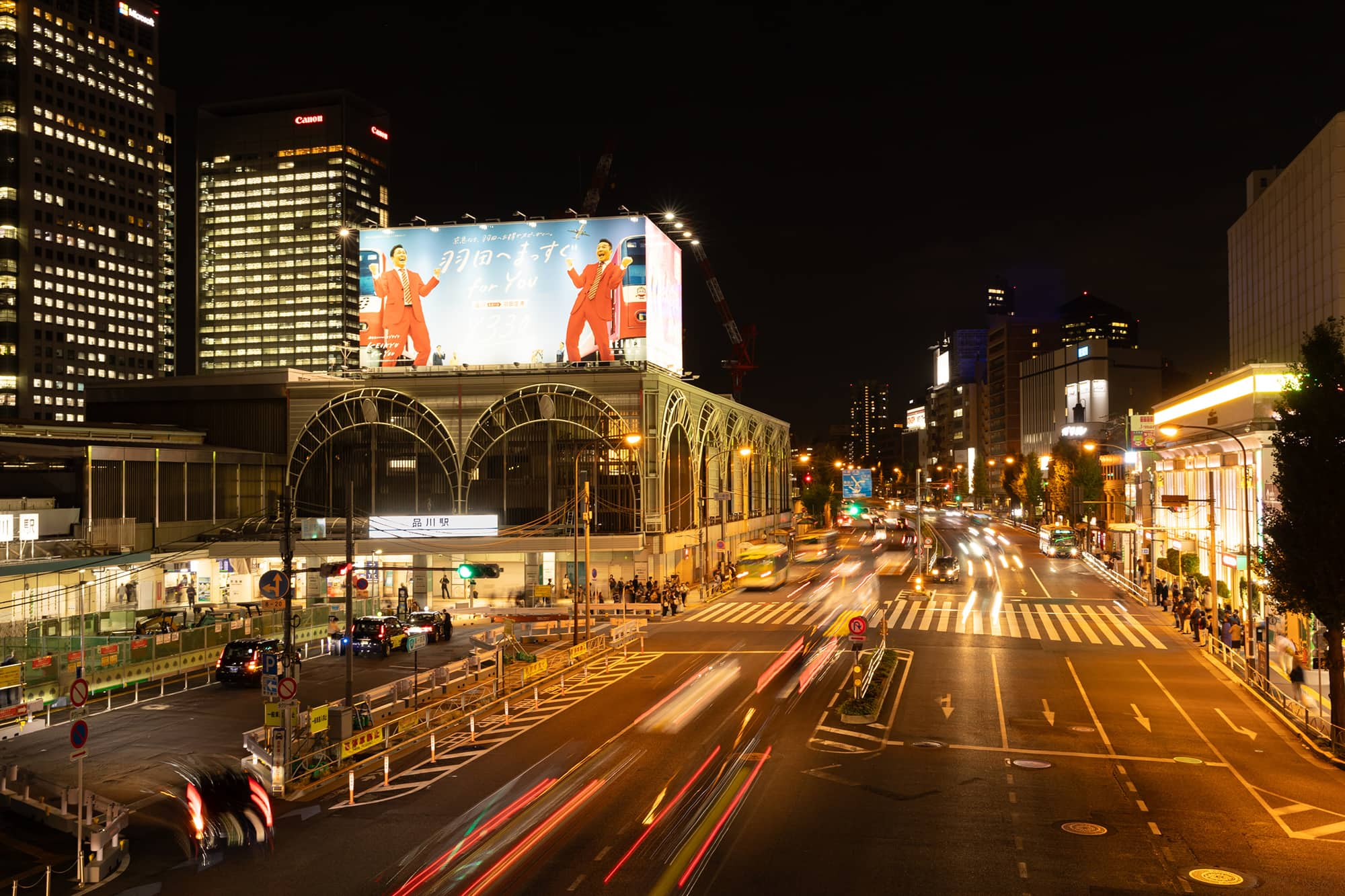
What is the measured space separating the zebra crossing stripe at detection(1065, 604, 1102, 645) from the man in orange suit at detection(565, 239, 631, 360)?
33349 millimetres

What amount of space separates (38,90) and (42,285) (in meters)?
32.9

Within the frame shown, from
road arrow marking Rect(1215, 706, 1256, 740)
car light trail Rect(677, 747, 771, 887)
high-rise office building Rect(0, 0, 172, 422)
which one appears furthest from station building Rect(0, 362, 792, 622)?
high-rise office building Rect(0, 0, 172, 422)

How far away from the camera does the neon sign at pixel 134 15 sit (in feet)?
619

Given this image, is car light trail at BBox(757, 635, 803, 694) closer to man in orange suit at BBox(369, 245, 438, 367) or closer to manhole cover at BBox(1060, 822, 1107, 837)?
manhole cover at BBox(1060, 822, 1107, 837)

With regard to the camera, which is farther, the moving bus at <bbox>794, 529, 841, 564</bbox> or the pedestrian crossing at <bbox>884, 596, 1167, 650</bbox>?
the moving bus at <bbox>794, 529, 841, 564</bbox>

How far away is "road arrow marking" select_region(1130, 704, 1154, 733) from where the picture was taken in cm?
2619

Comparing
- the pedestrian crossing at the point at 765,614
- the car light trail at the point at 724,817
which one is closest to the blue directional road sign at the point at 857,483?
the pedestrian crossing at the point at 765,614

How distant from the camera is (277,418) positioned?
6850 centimetres

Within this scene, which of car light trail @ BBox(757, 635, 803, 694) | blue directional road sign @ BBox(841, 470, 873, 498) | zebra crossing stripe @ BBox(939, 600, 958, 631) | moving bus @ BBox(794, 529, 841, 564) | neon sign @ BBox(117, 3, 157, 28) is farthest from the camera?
neon sign @ BBox(117, 3, 157, 28)

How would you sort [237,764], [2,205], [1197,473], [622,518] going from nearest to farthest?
1. [237,764]
2. [1197,473]
3. [622,518]
4. [2,205]

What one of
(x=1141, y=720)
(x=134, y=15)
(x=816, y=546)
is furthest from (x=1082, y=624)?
(x=134, y=15)

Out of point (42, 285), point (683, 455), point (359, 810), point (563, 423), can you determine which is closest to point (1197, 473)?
point (683, 455)

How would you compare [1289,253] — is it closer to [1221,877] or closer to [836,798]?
[836,798]

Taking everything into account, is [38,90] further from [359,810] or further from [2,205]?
[359,810]
